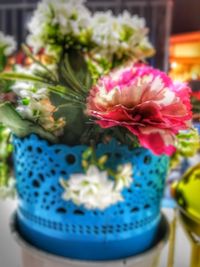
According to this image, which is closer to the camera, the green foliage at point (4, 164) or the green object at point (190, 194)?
the green object at point (190, 194)

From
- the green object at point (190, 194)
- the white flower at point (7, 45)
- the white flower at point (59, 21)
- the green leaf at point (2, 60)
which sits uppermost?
the white flower at point (59, 21)

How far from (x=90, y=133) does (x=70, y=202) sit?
0.09 meters

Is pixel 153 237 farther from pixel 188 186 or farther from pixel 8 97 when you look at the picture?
pixel 8 97

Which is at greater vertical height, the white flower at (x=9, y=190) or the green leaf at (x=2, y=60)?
the green leaf at (x=2, y=60)

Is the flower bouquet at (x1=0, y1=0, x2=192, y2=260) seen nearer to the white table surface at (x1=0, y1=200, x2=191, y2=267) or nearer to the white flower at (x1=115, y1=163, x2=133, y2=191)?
the white flower at (x1=115, y1=163, x2=133, y2=191)

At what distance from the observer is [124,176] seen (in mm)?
311

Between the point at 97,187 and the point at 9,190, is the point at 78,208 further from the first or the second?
the point at 9,190

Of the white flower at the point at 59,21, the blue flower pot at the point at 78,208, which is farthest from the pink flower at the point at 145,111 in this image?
the white flower at the point at 59,21

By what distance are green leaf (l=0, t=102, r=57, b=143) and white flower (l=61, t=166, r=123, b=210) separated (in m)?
0.04

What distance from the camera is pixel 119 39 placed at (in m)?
0.43

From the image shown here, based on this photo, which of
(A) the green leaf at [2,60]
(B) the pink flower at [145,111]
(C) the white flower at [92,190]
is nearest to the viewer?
(B) the pink flower at [145,111]

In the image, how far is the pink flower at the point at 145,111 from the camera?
185 mm

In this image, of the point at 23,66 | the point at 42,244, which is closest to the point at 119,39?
the point at 23,66

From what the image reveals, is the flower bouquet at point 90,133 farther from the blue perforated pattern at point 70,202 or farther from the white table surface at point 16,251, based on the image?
the white table surface at point 16,251
